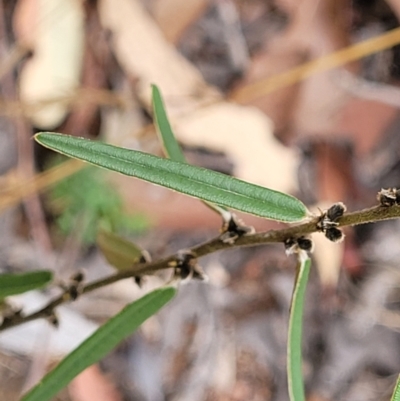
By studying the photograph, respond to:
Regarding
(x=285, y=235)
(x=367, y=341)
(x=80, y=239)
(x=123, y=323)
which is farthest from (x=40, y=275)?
(x=367, y=341)

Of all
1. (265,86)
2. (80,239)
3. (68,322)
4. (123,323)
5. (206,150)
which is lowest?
(123,323)

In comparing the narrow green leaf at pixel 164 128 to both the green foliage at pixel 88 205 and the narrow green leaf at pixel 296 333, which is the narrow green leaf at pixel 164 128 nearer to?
the narrow green leaf at pixel 296 333

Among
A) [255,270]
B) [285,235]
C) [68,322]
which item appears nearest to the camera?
[285,235]

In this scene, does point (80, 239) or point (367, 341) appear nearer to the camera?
point (80, 239)

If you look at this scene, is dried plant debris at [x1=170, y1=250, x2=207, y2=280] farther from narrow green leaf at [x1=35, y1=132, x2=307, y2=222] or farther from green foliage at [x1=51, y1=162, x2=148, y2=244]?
green foliage at [x1=51, y1=162, x2=148, y2=244]

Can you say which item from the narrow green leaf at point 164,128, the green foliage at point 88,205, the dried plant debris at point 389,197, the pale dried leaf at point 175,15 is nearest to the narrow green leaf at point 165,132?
the narrow green leaf at point 164,128

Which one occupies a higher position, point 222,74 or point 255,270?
point 222,74

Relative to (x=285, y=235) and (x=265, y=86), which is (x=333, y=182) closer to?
(x=265, y=86)

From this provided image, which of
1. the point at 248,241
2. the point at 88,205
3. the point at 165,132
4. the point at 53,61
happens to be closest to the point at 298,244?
the point at 248,241
